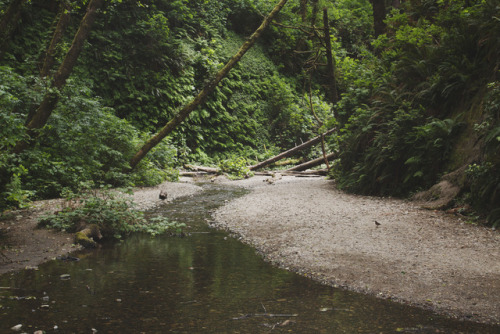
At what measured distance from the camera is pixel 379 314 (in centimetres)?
334

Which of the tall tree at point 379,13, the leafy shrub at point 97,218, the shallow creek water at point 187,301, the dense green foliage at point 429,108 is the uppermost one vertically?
the tall tree at point 379,13

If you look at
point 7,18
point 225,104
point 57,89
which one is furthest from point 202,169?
point 7,18

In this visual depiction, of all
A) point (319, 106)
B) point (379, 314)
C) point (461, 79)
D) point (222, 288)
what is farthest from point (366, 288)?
point (319, 106)

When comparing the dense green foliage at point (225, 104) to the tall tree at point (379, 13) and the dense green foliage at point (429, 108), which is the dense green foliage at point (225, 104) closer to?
the dense green foliage at point (429, 108)

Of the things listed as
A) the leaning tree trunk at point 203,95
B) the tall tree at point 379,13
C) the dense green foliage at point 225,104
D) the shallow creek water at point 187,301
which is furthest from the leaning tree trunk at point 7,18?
the tall tree at point 379,13

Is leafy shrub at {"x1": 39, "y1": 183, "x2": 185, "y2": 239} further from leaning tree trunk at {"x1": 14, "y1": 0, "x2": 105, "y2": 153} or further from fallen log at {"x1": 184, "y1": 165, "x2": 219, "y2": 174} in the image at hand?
fallen log at {"x1": 184, "y1": 165, "x2": 219, "y2": 174}

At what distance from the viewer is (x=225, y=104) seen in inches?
824

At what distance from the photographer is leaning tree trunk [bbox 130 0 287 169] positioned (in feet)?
33.7

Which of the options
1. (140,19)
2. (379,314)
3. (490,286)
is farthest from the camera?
(140,19)

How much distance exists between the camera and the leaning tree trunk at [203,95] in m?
10.3

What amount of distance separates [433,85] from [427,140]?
1220 millimetres

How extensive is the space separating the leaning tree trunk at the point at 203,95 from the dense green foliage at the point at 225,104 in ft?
1.32

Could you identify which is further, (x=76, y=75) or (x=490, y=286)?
(x=76, y=75)

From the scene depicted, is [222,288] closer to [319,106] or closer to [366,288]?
[366,288]
